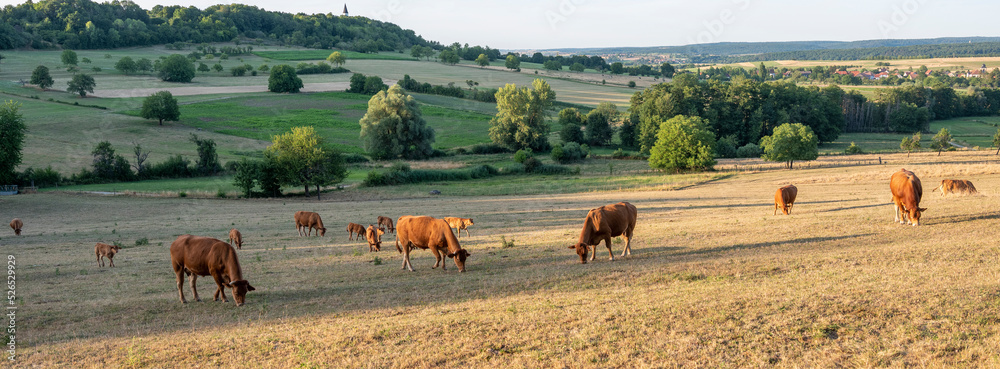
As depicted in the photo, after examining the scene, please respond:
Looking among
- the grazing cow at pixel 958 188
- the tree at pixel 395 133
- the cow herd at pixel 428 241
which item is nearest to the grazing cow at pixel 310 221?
the cow herd at pixel 428 241

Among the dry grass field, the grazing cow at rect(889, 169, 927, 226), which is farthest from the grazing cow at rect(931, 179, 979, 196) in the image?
the grazing cow at rect(889, 169, 927, 226)

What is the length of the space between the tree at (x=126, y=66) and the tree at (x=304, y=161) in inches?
3762

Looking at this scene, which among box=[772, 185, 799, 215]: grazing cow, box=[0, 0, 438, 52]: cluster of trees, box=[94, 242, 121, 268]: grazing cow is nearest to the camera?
box=[94, 242, 121, 268]: grazing cow

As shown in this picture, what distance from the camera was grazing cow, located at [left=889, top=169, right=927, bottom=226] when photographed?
19.7m

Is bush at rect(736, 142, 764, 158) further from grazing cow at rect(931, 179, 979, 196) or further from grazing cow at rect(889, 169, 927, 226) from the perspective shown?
grazing cow at rect(889, 169, 927, 226)

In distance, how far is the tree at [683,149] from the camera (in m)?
62.2

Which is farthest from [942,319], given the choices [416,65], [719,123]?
[416,65]

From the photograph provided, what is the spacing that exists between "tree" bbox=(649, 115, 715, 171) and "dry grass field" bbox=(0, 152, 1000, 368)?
37021 mm

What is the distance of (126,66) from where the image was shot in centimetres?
12231

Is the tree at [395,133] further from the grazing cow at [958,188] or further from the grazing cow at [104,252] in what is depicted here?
the grazing cow at [958,188]

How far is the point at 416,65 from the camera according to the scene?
164 metres

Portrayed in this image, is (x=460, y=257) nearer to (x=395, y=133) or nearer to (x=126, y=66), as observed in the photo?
(x=395, y=133)

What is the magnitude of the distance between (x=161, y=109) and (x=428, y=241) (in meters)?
82.4

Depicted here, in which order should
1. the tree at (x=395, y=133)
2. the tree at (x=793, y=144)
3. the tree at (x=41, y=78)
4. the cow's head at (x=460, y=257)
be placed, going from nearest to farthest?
the cow's head at (x=460, y=257) → the tree at (x=793, y=144) → the tree at (x=395, y=133) → the tree at (x=41, y=78)
